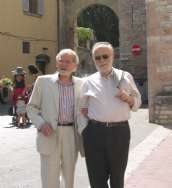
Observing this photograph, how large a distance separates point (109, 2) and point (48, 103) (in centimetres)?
2297

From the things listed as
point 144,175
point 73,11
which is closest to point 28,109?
point 144,175

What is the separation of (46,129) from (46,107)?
0.74 ft

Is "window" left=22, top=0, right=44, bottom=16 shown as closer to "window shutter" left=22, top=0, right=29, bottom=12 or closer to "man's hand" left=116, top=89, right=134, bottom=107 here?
"window shutter" left=22, top=0, right=29, bottom=12

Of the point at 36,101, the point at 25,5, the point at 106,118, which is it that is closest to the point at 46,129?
the point at 36,101

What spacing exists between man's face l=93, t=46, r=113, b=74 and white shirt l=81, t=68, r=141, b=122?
9 centimetres

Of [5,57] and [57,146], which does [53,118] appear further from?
[5,57]

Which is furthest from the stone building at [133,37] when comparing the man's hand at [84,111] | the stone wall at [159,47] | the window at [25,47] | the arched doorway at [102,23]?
the arched doorway at [102,23]

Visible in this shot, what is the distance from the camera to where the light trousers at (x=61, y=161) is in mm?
4547

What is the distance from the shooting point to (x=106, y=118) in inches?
170

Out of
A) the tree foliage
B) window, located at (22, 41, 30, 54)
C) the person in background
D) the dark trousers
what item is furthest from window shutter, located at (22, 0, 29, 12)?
the tree foliage

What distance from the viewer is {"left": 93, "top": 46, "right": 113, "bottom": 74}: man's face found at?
436 cm

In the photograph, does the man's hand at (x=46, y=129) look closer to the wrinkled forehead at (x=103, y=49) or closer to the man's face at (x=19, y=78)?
the wrinkled forehead at (x=103, y=49)

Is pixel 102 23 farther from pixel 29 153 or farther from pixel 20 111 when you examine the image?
pixel 29 153

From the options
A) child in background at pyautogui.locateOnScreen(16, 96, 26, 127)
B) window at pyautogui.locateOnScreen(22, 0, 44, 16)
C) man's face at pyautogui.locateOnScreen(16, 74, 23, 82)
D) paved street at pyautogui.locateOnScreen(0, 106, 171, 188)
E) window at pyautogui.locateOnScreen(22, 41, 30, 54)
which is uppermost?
window at pyautogui.locateOnScreen(22, 0, 44, 16)
